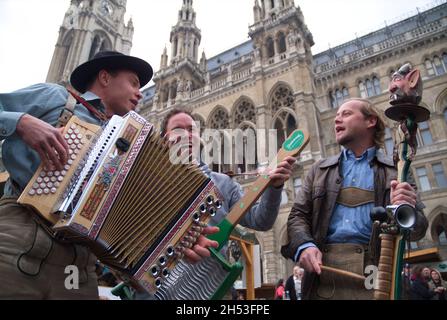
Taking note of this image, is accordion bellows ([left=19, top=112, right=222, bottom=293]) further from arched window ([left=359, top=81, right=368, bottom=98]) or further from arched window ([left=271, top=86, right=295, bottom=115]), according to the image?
arched window ([left=359, top=81, right=368, bottom=98])

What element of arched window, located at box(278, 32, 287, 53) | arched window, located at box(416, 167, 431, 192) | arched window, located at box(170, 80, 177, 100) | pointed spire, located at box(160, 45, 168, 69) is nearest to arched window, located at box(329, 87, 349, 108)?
arched window, located at box(278, 32, 287, 53)

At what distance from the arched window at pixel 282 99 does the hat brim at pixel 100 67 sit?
18.9 m

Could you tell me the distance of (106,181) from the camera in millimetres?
1769

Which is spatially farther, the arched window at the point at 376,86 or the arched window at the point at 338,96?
the arched window at the point at 338,96

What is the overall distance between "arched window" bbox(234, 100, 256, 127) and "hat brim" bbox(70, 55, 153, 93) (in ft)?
63.3

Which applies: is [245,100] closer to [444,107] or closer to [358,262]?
[444,107]

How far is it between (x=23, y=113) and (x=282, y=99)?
20.4 meters

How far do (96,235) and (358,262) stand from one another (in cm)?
176

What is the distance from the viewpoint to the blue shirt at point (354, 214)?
7.32 ft

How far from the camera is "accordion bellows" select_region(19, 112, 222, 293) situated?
1.64 metres

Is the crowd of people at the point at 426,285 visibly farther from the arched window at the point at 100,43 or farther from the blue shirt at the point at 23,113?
the arched window at the point at 100,43

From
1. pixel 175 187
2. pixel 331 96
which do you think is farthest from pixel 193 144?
pixel 331 96

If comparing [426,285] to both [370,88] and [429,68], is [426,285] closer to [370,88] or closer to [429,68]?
[370,88]

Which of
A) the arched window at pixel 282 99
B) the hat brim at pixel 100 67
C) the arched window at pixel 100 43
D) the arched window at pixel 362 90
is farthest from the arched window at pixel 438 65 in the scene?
the arched window at pixel 100 43
